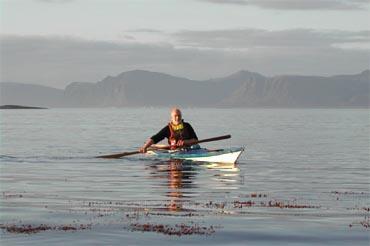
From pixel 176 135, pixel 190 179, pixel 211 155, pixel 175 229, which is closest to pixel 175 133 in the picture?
pixel 176 135

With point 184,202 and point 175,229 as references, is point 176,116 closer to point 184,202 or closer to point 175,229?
point 184,202

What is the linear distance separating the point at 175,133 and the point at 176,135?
0.63 ft

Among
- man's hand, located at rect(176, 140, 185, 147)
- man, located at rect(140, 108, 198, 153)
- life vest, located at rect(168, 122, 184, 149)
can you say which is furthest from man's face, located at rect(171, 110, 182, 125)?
man's hand, located at rect(176, 140, 185, 147)

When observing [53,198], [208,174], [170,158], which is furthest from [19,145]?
[53,198]

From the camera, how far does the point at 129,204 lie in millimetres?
23141

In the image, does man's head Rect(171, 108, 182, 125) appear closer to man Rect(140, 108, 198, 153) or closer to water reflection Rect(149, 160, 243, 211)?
man Rect(140, 108, 198, 153)

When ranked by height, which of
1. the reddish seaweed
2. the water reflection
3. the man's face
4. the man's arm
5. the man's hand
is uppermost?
the man's face

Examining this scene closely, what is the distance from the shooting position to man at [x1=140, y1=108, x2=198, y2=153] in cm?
3841

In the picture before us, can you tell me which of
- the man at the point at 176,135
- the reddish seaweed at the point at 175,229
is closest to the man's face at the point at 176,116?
the man at the point at 176,135

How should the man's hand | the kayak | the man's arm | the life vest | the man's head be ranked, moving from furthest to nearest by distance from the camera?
the kayak → the man's hand → the life vest → the man's arm → the man's head

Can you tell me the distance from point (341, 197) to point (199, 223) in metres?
8.62

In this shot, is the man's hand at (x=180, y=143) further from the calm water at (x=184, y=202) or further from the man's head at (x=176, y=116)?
the man's head at (x=176, y=116)

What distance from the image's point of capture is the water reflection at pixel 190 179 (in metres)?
25.9

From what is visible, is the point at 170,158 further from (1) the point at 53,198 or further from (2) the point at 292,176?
(1) the point at 53,198
